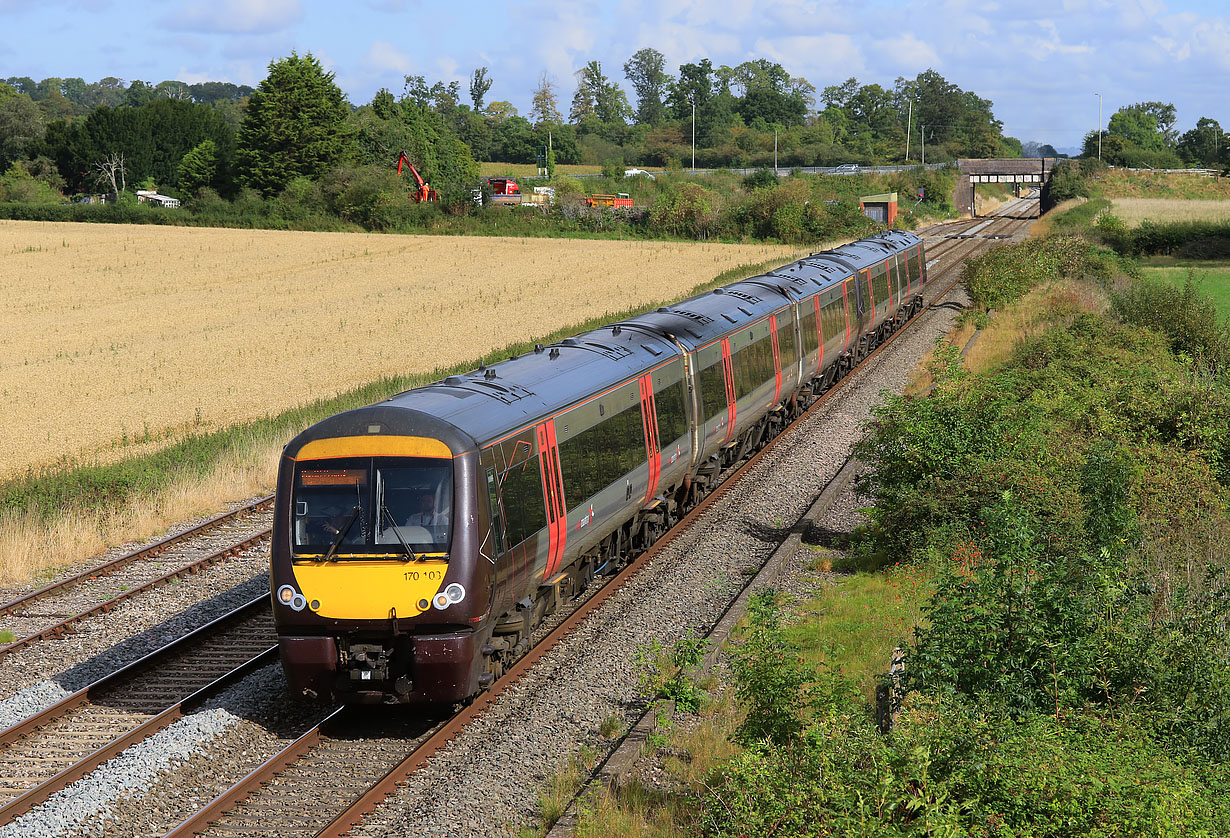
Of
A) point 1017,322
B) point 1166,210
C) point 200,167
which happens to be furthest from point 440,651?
point 200,167

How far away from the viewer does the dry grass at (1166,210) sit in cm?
6931

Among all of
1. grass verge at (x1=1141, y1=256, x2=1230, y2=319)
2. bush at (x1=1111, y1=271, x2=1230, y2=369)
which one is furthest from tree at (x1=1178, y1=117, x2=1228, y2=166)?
bush at (x1=1111, y1=271, x2=1230, y2=369)

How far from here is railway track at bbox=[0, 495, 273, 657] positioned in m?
13.7

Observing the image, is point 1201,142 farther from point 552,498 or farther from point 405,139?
point 552,498

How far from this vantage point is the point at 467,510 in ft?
33.5

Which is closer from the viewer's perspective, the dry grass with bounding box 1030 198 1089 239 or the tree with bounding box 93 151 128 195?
the dry grass with bounding box 1030 198 1089 239

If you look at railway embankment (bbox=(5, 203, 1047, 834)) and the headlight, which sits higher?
the headlight

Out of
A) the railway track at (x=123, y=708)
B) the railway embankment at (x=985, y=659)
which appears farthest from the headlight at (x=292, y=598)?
the railway embankment at (x=985, y=659)

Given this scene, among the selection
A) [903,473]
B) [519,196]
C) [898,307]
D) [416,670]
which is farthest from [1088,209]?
[416,670]

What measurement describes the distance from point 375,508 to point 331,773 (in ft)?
7.49

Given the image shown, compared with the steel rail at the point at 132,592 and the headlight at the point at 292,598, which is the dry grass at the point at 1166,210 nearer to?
the steel rail at the point at 132,592

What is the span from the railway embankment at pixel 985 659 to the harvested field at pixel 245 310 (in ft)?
54.2

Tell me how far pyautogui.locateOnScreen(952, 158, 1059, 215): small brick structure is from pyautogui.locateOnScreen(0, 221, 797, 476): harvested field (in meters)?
43.4

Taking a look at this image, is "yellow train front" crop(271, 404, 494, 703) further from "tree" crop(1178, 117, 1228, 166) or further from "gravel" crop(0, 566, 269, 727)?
"tree" crop(1178, 117, 1228, 166)
